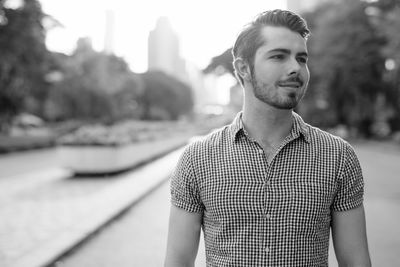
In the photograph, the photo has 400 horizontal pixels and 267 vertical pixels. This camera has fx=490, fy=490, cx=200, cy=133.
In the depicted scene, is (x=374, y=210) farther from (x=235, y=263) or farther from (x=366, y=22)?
(x=366, y=22)

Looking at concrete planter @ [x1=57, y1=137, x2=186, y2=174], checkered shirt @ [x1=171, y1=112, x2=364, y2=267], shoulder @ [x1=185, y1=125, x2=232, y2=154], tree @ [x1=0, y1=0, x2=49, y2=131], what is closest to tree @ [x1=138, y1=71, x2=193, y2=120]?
tree @ [x1=0, y1=0, x2=49, y2=131]

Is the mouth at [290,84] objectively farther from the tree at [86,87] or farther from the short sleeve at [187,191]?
the tree at [86,87]

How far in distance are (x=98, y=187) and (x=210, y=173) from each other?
424 inches

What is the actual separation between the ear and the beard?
8cm

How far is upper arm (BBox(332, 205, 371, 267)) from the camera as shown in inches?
79.0

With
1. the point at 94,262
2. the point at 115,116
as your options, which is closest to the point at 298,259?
the point at 94,262

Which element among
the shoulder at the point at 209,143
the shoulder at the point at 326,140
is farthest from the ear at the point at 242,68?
the shoulder at the point at 326,140

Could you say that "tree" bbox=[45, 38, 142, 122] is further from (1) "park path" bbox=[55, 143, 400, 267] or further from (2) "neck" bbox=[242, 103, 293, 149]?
(2) "neck" bbox=[242, 103, 293, 149]

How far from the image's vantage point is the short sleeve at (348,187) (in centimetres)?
200

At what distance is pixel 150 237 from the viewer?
7.16 meters

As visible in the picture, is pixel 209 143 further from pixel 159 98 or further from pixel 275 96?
pixel 159 98

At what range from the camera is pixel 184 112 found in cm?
10281

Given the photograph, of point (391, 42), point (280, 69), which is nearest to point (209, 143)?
point (280, 69)

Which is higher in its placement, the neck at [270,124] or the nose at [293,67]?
the nose at [293,67]
